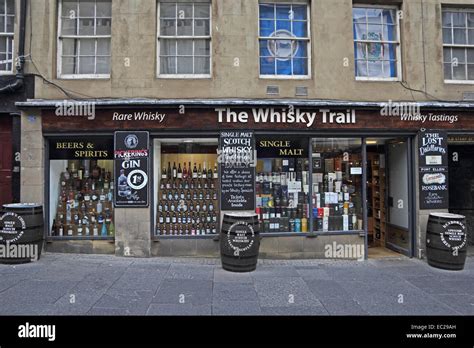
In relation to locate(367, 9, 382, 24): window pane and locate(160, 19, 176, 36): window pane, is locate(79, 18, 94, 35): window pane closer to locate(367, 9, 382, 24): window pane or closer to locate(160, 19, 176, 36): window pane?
locate(160, 19, 176, 36): window pane

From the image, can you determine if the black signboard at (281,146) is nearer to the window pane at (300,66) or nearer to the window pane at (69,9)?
the window pane at (300,66)

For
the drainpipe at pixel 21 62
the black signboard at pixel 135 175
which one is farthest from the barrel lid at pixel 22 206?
the drainpipe at pixel 21 62

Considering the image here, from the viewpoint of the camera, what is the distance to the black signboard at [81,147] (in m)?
8.95

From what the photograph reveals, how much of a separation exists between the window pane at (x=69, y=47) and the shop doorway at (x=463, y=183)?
1104 cm

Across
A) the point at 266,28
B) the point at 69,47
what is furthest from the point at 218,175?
the point at 69,47

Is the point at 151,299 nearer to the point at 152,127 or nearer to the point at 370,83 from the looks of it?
the point at 152,127

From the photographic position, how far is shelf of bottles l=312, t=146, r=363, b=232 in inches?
361

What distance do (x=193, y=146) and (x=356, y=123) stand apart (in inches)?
162

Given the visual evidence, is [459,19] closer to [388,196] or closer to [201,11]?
[388,196]

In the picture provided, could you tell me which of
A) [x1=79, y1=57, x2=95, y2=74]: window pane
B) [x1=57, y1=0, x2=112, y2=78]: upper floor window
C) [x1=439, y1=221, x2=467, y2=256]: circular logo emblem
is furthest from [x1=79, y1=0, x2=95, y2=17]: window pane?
[x1=439, y1=221, x2=467, y2=256]: circular logo emblem

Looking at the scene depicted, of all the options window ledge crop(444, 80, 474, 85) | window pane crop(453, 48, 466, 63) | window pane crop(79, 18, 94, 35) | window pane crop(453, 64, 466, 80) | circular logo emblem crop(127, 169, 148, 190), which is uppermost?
window pane crop(79, 18, 94, 35)

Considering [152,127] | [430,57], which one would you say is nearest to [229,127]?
[152,127]

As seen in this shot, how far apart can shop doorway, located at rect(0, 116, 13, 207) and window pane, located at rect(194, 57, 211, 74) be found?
486cm

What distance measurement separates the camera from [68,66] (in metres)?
9.10
